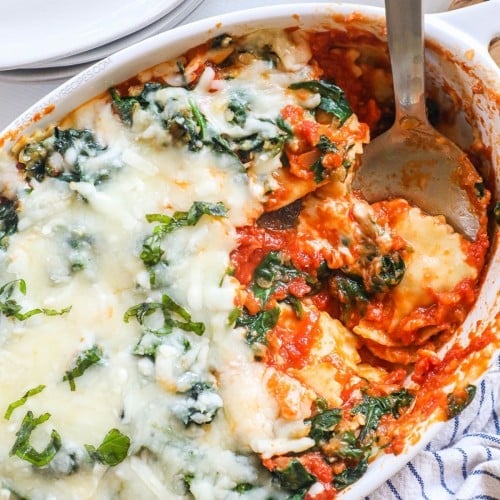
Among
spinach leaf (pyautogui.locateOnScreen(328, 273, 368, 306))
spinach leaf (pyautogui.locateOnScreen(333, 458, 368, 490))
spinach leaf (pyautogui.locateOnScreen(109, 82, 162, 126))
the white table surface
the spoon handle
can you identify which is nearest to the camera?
the spoon handle

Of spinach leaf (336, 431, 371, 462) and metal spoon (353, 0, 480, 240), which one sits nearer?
spinach leaf (336, 431, 371, 462)

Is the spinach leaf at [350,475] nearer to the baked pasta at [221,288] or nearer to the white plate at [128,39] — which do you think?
the baked pasta at [221,288]

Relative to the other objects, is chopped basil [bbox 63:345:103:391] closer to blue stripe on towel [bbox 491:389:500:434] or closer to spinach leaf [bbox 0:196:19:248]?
spinach leaf [bbox 0:196:19:248]

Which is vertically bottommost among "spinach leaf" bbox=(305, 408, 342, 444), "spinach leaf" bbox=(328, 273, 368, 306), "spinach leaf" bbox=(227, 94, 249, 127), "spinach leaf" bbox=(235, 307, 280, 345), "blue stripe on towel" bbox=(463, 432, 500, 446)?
"blue stripe on towel" bbox=(463, 432, 500, 446)

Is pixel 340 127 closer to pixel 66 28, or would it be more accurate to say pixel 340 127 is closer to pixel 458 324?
pixel 458 324

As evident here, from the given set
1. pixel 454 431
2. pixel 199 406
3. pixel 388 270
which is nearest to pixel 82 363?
pixel 199 406

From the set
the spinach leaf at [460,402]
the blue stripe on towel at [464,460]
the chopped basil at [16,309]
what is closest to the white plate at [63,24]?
the chopped basil at [16,309]

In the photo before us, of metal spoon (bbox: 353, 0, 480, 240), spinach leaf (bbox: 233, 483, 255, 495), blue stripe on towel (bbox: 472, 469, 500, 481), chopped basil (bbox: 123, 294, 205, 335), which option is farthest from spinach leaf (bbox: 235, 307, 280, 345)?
blue stripe on towel (bbox: 472, 469, 500, 481)
